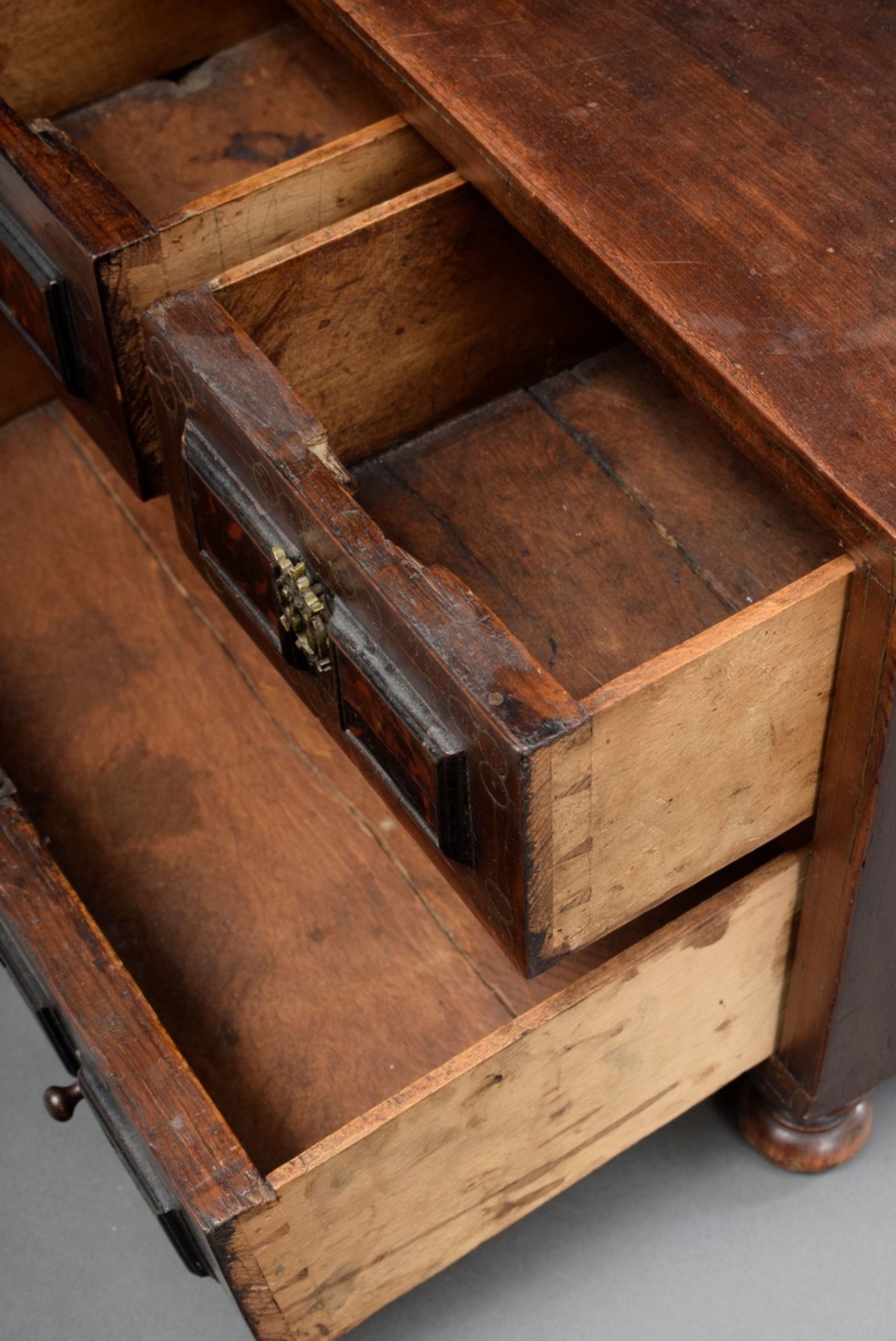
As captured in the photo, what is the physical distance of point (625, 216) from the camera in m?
0.94

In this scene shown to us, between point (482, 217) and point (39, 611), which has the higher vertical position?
point (482, 217)

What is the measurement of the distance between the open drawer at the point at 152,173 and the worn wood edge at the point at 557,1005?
401 mm

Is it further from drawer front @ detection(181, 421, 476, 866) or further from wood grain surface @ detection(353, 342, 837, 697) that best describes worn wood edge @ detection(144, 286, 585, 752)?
wood grain surface @ detection(353, 342, 837, 697)

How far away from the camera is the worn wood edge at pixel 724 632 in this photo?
2.70 feet

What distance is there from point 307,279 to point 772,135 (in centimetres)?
26

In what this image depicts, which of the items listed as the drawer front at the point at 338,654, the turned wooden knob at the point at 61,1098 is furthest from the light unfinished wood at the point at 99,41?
the turned wooden knob at the point at 61,1098

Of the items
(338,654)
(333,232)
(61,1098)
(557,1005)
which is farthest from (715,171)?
(61,1098)

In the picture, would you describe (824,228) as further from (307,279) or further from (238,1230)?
(238,1230)

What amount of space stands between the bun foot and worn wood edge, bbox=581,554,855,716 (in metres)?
0.51

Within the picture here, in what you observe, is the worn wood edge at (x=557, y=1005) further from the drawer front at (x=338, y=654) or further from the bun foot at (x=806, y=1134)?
the bun foot at (x=806, y=1134)

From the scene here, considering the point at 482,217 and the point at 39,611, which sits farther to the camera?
the point at 39,611

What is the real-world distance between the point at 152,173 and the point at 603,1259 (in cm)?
81

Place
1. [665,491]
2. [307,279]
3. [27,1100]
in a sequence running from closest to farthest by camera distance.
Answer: [307,279] → [665,491] → [27,1100]

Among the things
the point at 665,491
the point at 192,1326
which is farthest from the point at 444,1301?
the point at 665,491
